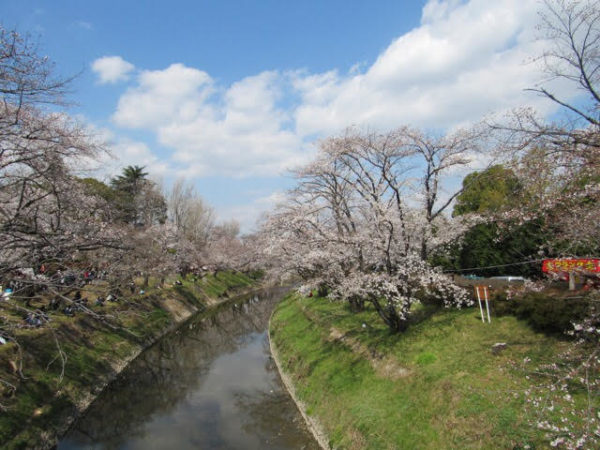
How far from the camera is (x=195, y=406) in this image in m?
18.6

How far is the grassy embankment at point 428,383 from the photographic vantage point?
9617mm

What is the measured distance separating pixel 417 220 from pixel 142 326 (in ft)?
79.2

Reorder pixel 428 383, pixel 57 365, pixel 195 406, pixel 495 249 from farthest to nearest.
Result: pixel 495 249 → pixel 195 406 → pixel 57 365 → pixel 428 383

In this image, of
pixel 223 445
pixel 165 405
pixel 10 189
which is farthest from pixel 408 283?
pixel 10 189

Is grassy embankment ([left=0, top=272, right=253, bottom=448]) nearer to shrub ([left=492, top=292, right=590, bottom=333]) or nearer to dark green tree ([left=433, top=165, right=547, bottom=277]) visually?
shrub ([left=492, top=292, right=590, bottom=333])

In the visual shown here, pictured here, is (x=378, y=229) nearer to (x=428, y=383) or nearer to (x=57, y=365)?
(x=428, y=383)

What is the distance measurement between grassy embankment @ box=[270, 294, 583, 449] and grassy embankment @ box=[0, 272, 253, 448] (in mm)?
7904

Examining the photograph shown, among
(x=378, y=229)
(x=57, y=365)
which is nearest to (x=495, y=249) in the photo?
(x=378, y=229)

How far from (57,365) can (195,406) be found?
705 centimetres

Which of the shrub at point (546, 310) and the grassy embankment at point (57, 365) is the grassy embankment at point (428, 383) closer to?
the shrub at point (546, 310)

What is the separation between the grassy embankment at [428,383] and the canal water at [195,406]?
1722 millimetres

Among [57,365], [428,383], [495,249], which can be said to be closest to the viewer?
[428,383]

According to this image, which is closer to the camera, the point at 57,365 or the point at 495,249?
the point at 57,365

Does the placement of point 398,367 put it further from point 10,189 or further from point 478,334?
point 10,189
